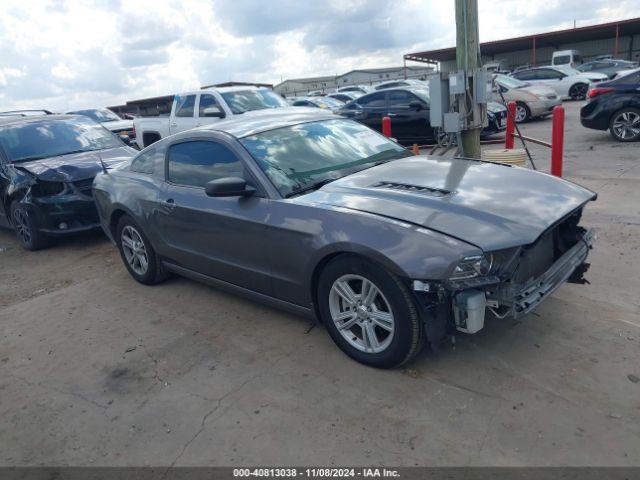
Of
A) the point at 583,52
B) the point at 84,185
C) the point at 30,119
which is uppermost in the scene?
the point at 30,119

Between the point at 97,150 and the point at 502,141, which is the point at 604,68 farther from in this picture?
the point at 97,150

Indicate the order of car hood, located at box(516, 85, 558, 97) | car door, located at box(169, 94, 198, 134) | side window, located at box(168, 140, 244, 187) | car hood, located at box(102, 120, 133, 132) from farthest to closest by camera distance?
car hood, located at box(102, 120, 133, 132) < car hood, located at box(516, 85, 558, 97) < car door, located at box(169, 94, 198, 134) < side window, located at box(168, 140, 244, 187)

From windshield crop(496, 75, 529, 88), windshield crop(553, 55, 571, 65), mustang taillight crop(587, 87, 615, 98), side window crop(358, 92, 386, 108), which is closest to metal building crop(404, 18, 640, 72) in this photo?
windshield crop(553, 55, 571, 65)

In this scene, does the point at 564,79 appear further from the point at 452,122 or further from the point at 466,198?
the point at 466,198

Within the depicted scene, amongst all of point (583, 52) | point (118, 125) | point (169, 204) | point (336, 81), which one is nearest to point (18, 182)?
point (169, 204)

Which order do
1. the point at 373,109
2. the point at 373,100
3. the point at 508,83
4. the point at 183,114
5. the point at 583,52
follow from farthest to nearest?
the point at 583,52
the point at 508,83
the point at 373,100
the point at 373,109
the point at 183,114

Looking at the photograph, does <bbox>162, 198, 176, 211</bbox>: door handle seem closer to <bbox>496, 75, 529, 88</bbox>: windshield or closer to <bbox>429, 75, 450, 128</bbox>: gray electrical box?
<bbox>429, 75, 450, 128</bbox>: gray electrical box

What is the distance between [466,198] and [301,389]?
5.35 ft

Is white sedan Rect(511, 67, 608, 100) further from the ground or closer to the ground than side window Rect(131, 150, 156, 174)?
closer to the ground

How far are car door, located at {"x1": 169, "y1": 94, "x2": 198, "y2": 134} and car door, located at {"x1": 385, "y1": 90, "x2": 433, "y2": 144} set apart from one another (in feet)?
15.8

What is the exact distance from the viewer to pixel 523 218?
10.4 ft

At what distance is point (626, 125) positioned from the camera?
34.7 feet

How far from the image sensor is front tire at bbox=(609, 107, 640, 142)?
411 inches

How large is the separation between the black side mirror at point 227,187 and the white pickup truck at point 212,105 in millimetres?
7309
